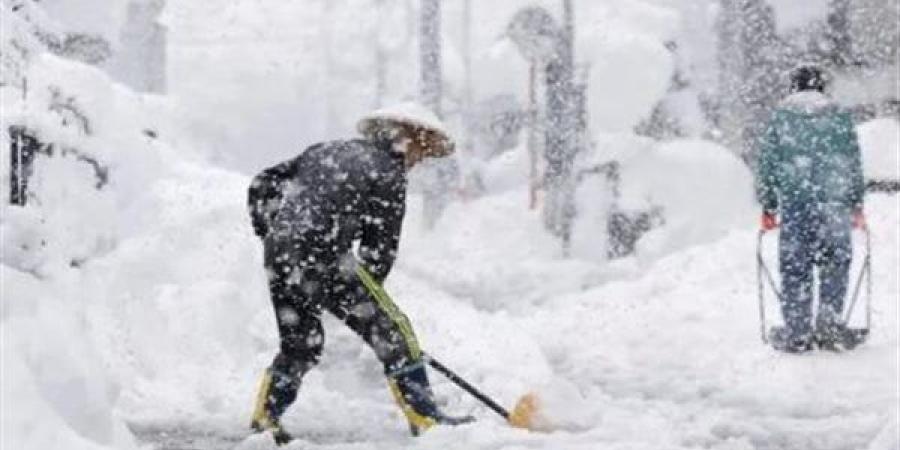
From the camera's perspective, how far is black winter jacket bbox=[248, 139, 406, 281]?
5.93 metres

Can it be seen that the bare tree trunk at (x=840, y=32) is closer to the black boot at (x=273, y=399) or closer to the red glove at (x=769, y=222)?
the red glove at (x=769, y=222)

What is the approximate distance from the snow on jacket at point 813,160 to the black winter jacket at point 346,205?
4207 mm

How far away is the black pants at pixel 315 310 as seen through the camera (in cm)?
602

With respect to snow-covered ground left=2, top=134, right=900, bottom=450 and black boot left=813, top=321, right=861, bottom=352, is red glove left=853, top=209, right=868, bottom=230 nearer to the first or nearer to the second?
black boot left=813, top=321, right=861, bottom=352

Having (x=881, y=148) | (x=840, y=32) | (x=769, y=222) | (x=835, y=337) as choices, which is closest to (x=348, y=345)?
(x=769, y=222)

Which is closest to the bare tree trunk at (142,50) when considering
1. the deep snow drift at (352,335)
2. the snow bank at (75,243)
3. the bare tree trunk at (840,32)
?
the snow bank at (75,243)

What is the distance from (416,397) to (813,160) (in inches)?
172

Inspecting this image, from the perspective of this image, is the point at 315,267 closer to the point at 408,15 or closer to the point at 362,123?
the point at 362,123

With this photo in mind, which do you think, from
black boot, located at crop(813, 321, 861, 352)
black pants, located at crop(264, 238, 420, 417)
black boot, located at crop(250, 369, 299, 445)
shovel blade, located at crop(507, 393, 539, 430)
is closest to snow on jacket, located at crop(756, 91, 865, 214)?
black boot, located at crop(813, 321, 861, 352)

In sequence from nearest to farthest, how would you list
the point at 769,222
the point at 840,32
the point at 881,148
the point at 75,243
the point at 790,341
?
the point at 75,243
the point at 790,341
the point at 769,222
the point at 881,148
the point at 840,32

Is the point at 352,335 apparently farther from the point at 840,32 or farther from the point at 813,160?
the point at 840,32

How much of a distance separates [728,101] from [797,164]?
49.7 feet

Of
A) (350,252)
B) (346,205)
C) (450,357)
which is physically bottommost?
(450,357)

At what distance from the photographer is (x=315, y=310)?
610 centimetres
